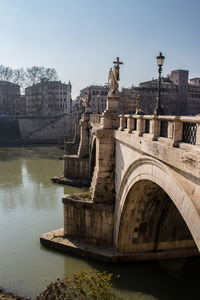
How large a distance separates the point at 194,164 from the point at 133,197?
191 inches

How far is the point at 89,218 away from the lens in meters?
10.4

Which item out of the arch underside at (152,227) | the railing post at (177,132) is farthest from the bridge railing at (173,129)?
the arch underside at (152,227)

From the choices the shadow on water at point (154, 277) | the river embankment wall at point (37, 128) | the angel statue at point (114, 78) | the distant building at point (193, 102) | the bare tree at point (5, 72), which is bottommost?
Result: the shadow on water at point (154, 277)

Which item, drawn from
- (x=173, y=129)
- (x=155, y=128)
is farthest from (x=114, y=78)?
(x=173, y=129)

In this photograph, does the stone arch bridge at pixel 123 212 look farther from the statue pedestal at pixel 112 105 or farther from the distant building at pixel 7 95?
the distant building at pixel 7 95

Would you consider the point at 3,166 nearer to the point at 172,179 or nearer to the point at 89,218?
the point at 89,218

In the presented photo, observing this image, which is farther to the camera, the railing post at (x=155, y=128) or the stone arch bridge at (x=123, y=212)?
the stone arch bridge at (x=123, y=212)

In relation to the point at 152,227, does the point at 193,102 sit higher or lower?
higher

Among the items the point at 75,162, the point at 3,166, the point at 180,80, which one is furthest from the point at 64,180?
the point at 180,80

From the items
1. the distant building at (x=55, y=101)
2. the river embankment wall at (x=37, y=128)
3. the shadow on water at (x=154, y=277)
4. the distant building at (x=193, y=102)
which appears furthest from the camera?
the distant building at (x=55, y=101)

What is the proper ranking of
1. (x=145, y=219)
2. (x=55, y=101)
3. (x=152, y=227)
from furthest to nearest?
(x=55, y=101)
(x=152, y=227)
(x=145, y=219)

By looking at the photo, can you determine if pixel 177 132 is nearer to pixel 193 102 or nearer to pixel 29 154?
pixel 29 154

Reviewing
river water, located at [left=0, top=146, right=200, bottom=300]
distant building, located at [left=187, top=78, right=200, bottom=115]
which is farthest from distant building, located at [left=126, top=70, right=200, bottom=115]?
river water, located at [left=0, top=146, right=200, bottom=300]

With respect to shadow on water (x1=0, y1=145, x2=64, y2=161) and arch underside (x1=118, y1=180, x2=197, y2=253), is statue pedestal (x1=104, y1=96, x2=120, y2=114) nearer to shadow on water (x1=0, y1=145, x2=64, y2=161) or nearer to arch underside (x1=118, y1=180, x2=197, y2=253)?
arch underside (x1=118, y1=180, x2=197, y2=253)
